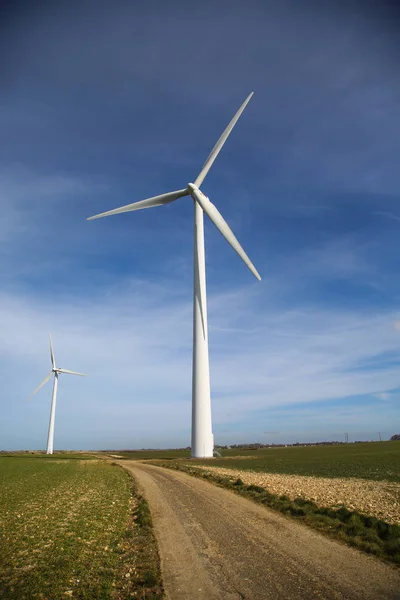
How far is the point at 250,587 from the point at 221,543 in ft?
12.8

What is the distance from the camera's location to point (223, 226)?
184ft

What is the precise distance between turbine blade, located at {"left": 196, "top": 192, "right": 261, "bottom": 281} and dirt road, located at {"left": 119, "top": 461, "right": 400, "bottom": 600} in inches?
1513

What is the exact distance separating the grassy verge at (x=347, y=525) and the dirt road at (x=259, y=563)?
60 cm

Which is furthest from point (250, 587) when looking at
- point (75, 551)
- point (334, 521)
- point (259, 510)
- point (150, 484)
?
point (150, 484)

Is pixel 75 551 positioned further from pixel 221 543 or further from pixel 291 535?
pixel 291 535

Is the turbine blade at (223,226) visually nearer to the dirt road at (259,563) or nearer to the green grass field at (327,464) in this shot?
the green grass field at (327,464)

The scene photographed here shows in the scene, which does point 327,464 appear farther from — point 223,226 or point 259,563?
point 259,563

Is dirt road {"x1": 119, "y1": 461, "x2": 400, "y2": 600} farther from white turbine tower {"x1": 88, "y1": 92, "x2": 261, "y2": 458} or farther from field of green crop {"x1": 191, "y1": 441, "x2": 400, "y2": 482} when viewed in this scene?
white turbine tower {"x1": 88, "y1": 92, "x2": 261, "y2": 458}

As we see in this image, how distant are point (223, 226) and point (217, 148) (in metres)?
12.9

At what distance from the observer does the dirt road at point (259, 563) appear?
9.10 m

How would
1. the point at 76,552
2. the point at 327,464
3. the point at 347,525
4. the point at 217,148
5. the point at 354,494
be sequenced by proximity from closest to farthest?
the point at 76,552, the point at 347,525, the point at 354,494, the point at 327,464, the point at 217,148

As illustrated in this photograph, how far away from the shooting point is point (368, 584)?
941 centimetres

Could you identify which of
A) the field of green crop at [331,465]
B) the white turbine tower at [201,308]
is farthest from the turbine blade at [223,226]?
the field of green crop at [331,465]

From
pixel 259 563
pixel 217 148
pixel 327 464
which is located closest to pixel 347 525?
pixel 259 563
